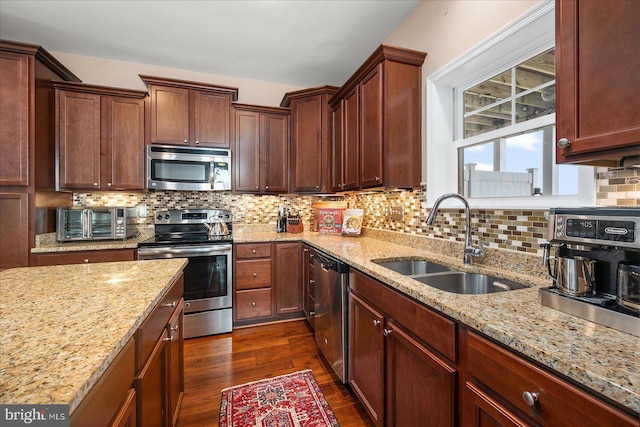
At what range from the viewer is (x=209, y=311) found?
2.70m

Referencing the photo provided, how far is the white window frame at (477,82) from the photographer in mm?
1324

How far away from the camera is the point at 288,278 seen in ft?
9.75

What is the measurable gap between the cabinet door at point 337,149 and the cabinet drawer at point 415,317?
1561 millimetres

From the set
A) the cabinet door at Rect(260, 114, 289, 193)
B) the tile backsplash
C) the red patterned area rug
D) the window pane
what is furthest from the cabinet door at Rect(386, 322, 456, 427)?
the cabinet door at Rect(260, 114, 289, 193)

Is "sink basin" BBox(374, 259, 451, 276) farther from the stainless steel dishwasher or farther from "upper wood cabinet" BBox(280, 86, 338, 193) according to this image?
"upper wood cabinet" BBox(280, 86, 338, 193)

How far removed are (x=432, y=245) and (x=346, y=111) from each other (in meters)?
1.55

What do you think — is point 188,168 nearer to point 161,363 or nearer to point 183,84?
point 183,84

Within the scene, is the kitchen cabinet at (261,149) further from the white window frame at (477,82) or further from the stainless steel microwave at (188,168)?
the white window frame at (477,82)

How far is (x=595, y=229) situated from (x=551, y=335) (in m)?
0.38

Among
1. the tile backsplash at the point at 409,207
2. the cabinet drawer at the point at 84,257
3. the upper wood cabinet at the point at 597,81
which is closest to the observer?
the upper wood cabinet at the point at 597,81

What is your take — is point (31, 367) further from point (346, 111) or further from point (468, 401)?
point (346, 111)

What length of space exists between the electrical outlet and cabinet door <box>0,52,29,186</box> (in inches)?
121

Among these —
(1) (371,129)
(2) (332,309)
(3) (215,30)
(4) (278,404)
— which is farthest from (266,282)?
(3) (215,30)

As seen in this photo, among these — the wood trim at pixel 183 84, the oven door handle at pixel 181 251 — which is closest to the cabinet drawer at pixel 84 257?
the oven door handle at pixel 181 251
